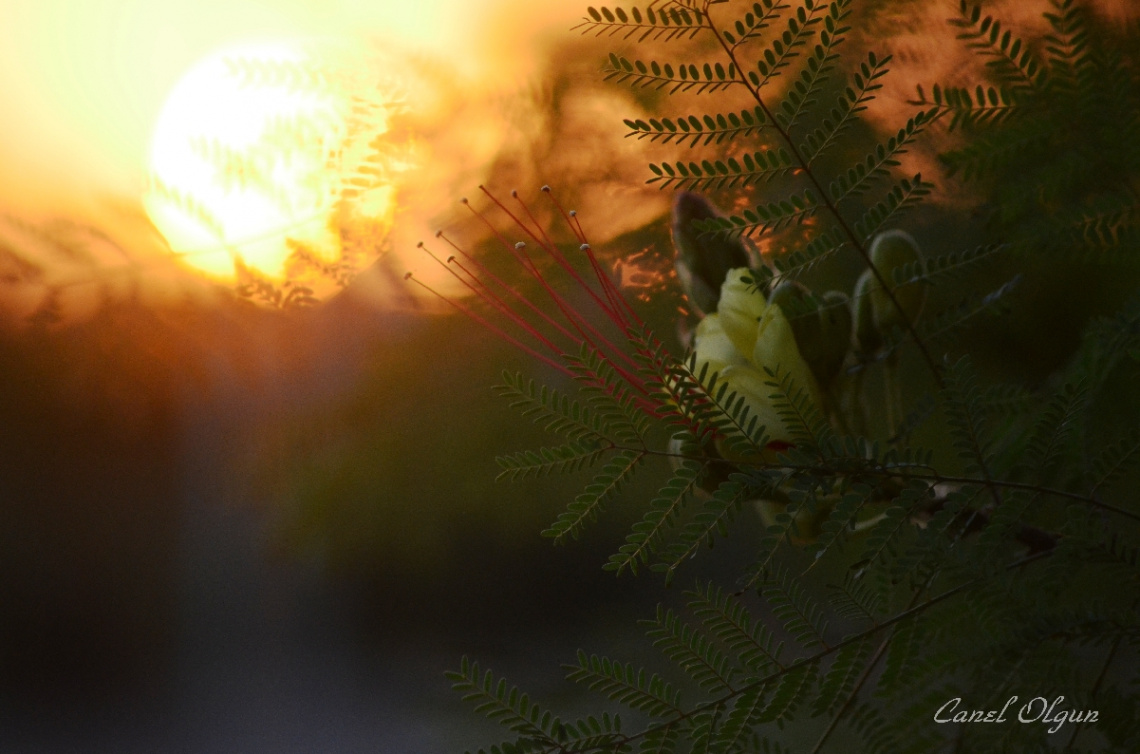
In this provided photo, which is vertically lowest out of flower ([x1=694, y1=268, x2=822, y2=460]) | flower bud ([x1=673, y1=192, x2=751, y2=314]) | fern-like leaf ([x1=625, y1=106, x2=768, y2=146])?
flower ([x1=694, y1=268, x2=822, y2=460])

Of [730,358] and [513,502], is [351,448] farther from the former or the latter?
[730,358]

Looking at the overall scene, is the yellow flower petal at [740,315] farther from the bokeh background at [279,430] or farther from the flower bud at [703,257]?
the bokeh background at [279,430]

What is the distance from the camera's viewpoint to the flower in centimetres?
26

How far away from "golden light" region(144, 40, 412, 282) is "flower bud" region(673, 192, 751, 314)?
26 centimetres

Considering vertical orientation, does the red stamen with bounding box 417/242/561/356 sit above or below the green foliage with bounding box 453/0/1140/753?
above

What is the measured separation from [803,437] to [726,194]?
0.30 m

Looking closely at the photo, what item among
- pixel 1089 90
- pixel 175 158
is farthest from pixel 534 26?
pixel 1089 90

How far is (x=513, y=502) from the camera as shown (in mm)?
529

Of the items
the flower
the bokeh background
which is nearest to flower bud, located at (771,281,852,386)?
the flower

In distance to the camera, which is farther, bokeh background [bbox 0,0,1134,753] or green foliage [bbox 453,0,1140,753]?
bokeh background [bbox 0,0,1134,753]

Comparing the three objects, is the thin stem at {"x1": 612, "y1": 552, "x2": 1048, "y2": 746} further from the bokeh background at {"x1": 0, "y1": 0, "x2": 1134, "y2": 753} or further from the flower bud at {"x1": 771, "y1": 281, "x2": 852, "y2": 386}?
the bokeh background at {"x1": 0, "y1": 0, "x2": 1134, "y2": 753}

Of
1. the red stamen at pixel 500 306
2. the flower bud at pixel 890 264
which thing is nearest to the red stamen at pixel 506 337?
the red stamen at pixel 500 306

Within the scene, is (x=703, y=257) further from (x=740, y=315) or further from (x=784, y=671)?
(x=784, y=671)

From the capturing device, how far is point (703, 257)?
0.99 ft
